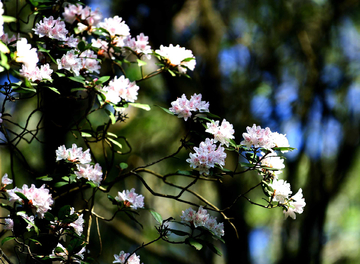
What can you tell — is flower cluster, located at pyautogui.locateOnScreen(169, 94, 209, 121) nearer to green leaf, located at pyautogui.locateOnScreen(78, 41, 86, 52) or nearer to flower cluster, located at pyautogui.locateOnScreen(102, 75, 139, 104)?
flower cluster, located at pyautogui.locateOnScreen(102, 75, 139, 104)

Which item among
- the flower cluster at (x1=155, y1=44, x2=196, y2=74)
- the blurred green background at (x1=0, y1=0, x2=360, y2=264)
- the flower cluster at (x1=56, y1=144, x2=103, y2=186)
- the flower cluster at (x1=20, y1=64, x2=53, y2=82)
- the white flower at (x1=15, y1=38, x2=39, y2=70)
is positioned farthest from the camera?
the blurred green background at (x1=0, y1=0, x2=360, y2=264)

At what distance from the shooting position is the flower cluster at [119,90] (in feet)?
3.79

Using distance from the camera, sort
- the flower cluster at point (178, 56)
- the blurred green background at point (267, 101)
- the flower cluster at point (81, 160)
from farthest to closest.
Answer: the blurred green background at point (267, 101) < the flower cluster at point (178, 56) < the flower cluster at point (81, 160)

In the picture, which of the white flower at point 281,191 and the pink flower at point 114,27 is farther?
the pink flower at point 114,27

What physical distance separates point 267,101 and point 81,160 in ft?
8.42

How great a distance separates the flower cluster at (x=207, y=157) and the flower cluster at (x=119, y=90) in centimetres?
32

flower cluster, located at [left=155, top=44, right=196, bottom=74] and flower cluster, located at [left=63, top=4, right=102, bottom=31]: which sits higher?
flower cluster, located at [left=63, top=4, right=102, bottom=31]

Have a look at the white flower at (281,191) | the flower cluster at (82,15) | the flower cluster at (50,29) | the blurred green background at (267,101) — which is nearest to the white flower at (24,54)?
the flower cluster at (50,29)

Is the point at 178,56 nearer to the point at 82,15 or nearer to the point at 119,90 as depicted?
the point at 119,90

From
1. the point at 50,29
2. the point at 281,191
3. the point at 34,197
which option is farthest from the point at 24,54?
the point at 281,191

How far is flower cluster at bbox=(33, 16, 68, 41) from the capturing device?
1.13 metres

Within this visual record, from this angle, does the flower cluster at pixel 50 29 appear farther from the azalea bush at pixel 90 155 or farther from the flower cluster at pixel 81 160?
the flower cluster at pixel 81 160

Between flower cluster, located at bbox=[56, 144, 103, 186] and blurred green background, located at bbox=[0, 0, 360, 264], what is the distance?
5.35 feet

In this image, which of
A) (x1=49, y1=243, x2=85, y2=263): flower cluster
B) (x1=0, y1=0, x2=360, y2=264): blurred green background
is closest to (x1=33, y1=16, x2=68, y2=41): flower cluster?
(x1=49, y1=243, x2=85, y2=263): flower cluster
